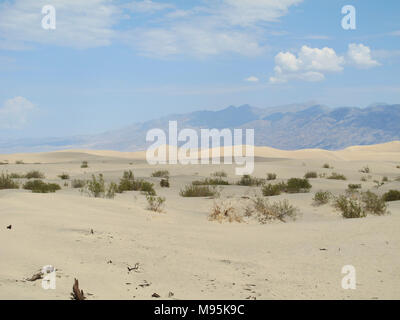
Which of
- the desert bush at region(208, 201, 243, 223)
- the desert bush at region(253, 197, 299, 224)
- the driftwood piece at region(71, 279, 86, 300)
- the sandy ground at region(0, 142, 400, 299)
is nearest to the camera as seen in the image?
the driftwood piece at region(71, 279, 86, 300)

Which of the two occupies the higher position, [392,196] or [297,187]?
[297,187]

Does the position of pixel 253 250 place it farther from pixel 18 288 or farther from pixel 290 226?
pixel 18 288

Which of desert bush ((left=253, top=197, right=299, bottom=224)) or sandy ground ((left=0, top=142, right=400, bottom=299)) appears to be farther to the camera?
desert bush ((left=253, top=197, right=299, bottom=224))

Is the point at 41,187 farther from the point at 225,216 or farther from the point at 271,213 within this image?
the point at 271,213

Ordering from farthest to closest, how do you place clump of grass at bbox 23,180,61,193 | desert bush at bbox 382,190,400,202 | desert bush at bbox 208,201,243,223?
desert bush at bbox 382,190,400,202 → clump of grass at bbox 23,180,61,193 → desert bush at bbox 208,201,243,223

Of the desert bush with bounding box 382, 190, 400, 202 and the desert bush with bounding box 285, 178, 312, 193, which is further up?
the desert bush with bounding box 285, 178, 312, 193

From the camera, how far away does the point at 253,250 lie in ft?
20.4

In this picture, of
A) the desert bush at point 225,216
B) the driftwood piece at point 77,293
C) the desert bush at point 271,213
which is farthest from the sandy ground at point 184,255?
the desert bush at point 271,213

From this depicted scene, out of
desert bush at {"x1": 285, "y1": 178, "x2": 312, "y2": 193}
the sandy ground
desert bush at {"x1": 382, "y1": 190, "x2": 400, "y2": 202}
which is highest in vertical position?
desert bush at {"x1": 285, "y1": 178, "x2": 312, "y2": 193}

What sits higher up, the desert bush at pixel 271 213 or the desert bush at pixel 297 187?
the desert bush at pixel 297 187

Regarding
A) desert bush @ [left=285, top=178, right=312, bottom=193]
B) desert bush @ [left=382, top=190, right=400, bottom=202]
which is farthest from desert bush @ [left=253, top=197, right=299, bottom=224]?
desert bush @ [left=285, top=178, right=312, bottom=193]

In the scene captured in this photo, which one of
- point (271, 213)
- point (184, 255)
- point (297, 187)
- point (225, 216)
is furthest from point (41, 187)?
point (184, 255)

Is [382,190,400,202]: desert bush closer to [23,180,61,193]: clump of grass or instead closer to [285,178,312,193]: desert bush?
[285,178,312,193]: desert bush

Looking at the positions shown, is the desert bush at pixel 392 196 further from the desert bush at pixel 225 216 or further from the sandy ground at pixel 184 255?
the desert bush at pixel 225 216
